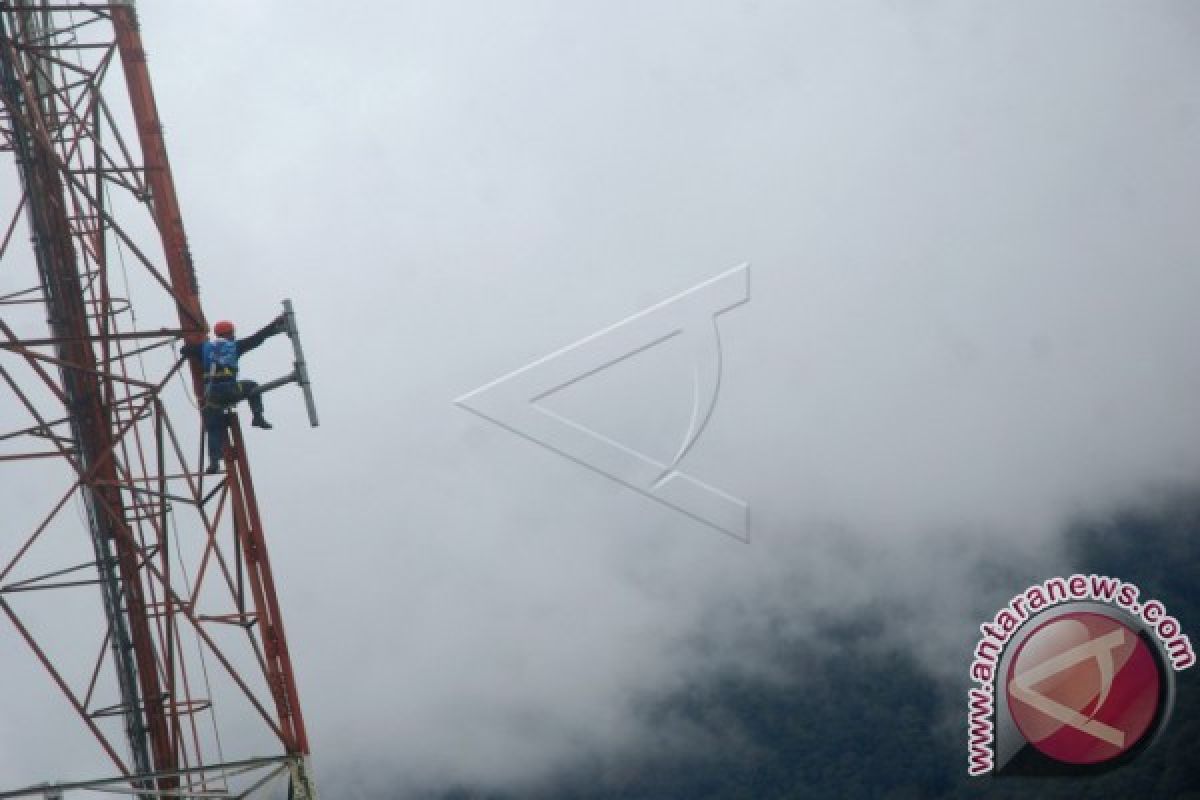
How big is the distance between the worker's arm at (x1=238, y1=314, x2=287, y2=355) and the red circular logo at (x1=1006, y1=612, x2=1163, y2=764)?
29250 mm

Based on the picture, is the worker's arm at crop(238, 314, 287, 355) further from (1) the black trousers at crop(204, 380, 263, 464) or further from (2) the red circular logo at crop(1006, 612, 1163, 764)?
(2) the red circular logo at crop(1006, 612, 1163, 764)

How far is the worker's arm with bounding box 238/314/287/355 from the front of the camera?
28.0 metres

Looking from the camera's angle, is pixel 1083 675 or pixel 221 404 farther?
pixel 1083 675

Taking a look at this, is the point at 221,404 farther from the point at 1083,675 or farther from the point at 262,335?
the point at 1083,675

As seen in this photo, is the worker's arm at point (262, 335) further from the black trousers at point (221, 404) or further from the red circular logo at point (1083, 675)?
the red circular logo at point (1083, 675)

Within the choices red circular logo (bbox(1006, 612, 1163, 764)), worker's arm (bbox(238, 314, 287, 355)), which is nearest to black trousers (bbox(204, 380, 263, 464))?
worker's arm (bbox(238, 314, 287, 355))

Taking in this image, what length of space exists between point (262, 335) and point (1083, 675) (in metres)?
35.4

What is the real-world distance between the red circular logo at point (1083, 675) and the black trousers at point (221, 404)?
2886 cm

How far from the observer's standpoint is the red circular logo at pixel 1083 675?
53.5 m

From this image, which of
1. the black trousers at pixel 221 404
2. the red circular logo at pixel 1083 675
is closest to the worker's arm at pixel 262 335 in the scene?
the black trousers at pixel 221 404

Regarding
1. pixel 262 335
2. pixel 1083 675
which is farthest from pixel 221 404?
pixel 1083 675

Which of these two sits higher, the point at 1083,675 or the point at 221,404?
the point at 221,404

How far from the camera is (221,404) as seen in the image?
28.9 m

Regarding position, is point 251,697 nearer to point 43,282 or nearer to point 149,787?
point 149,787
